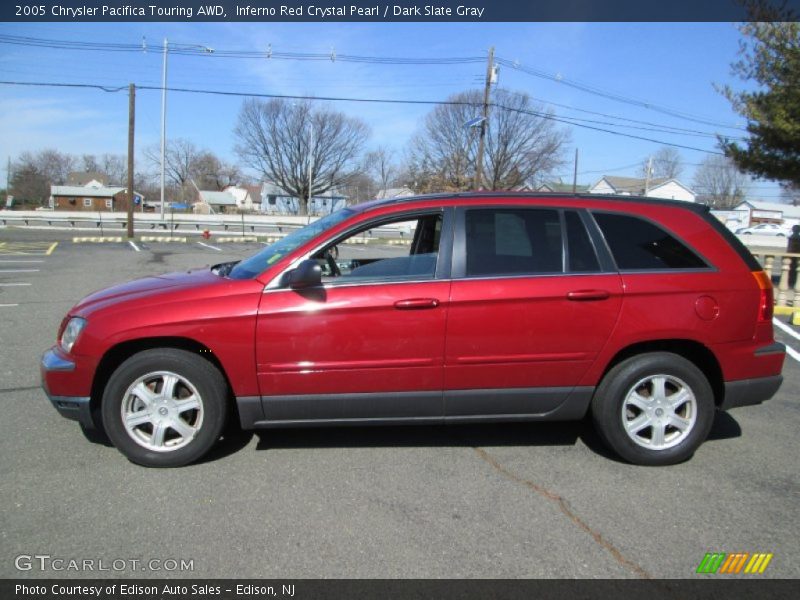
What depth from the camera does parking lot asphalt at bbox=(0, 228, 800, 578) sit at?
255cm

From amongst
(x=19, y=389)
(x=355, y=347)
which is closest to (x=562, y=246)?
(x=355, y=347)

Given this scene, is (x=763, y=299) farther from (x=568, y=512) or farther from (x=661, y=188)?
(x=661, y=188)

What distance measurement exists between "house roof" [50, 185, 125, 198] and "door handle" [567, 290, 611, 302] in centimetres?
9495

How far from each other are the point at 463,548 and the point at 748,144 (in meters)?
16.0

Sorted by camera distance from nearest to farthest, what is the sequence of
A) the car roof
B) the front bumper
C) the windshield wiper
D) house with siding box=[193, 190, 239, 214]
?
the front bumper, the car roof, the windshield wiper, house with siding box=[193, 190, 239, 214]

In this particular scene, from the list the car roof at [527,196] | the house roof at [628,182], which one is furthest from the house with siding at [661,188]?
the car roof at [527,196]

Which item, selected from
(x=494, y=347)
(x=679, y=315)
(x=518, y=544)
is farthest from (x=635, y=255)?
(x=518, y=544)

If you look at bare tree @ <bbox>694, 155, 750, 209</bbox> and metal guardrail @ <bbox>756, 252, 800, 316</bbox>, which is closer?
metal guardrail @ <bbox>756, 252, 800, 316</bbox>

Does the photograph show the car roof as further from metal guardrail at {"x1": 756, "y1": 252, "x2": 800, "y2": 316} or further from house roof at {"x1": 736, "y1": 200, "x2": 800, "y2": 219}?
house roof at {"x1": 736, "y1": 200, "x2": 800, "y2": 219}

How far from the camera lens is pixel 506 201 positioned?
361 centimetres

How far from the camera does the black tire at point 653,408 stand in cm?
347

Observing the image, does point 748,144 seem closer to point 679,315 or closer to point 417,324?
point 679,315

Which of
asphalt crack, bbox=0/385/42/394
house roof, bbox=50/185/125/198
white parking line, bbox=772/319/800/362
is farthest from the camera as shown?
house roof, bbox=50/185/125/198

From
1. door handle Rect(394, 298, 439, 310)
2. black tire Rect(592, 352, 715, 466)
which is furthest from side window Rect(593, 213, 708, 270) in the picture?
door handle Rect(394, 298, 439, 310)
